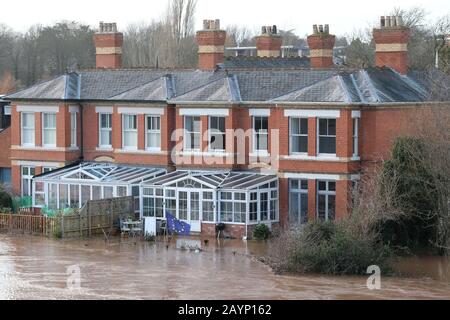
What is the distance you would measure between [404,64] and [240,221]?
919cm

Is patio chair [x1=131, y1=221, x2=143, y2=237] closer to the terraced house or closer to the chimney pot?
the terraced house

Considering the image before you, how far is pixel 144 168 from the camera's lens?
42.7 m

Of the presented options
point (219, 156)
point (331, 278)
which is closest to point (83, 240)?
point (219, 156)

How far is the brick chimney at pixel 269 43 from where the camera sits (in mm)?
52062

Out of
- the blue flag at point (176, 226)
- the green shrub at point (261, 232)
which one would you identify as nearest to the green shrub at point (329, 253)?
the green shrub at point (261, 232)

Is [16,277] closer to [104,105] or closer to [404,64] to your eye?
[104,105]

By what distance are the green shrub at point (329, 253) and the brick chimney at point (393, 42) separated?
11.5 meters

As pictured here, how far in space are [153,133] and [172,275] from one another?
12.0 m

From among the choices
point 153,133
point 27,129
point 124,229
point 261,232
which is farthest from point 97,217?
point 27,129

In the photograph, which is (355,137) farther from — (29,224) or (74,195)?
(29,224)

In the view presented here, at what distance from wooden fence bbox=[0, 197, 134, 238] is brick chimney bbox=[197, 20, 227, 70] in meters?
7.12

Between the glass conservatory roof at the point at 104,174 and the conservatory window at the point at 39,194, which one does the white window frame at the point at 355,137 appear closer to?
the glass conservatory roof at the point at 104,174

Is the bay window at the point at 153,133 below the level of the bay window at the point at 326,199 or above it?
above

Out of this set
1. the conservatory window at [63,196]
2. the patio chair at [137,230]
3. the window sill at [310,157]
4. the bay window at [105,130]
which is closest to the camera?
the window sill at [310,157]
